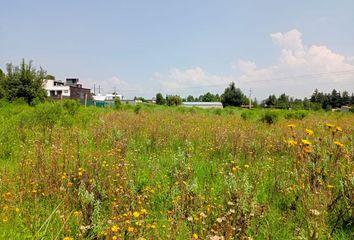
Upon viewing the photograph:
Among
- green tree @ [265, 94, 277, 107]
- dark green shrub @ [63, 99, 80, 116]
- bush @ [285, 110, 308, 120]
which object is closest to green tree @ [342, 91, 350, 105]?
green tree @ [265, 94, 277, 107]

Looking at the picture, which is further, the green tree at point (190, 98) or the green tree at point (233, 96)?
the green tree at point (190, 98)

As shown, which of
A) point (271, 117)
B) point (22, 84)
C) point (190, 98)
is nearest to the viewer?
point (271, 117)

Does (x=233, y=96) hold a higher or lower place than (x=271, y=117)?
higher

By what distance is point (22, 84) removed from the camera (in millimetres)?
26172

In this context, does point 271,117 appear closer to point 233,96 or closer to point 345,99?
point 233,96

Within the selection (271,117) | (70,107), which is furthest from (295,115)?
(70,107)

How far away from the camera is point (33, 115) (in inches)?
360

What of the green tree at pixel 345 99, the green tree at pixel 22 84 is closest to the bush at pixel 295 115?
the green tree at pixel 22 84

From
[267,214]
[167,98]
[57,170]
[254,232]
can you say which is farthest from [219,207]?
[167,98]

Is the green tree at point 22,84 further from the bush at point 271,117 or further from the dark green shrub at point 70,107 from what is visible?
the bush at point 271,117

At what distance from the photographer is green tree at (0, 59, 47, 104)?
1017 inches

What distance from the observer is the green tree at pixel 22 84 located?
25.8m

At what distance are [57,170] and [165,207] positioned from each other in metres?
1.56

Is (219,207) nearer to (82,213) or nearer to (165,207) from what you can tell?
(165,207)
